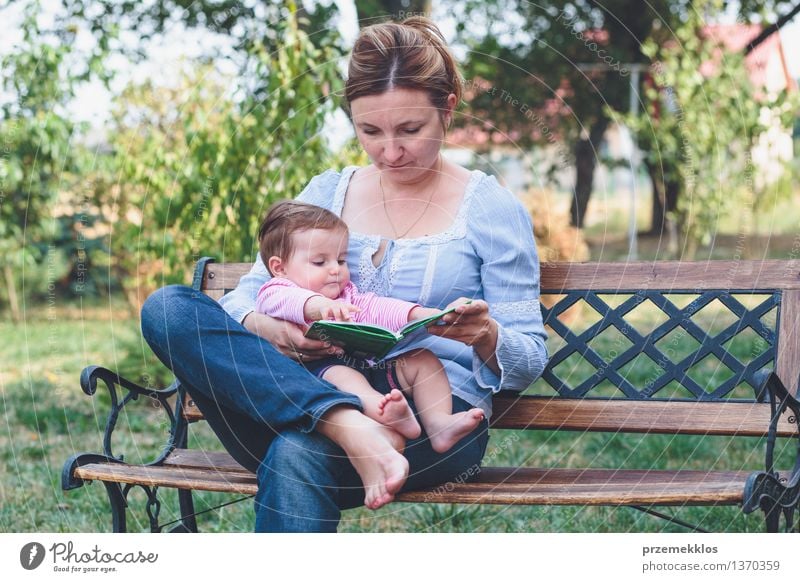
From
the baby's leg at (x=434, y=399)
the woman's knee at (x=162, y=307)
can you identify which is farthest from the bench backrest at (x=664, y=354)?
the woman's knee at (x=162, y=307)

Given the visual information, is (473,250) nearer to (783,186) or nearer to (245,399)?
(245,399)

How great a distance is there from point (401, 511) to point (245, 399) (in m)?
1.20

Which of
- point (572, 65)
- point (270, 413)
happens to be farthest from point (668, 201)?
point (270, 413)

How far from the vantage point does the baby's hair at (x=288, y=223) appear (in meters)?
2.45

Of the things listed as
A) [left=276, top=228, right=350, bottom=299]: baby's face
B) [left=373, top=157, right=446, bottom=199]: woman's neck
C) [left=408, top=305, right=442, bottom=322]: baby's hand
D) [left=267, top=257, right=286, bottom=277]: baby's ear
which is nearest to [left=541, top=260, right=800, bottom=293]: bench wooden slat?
[left=373, top=157, right=446, bottom=199]: woman's neck

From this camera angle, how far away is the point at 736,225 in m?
10.4

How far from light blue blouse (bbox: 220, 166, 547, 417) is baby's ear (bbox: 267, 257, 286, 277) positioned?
113mm

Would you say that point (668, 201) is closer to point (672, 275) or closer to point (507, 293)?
point (672, 275)

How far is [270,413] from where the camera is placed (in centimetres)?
215

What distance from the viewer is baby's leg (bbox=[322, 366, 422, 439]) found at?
2139mm

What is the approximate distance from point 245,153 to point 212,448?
120cm

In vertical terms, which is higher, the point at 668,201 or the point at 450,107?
the point at 450,107

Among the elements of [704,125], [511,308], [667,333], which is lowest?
[667,333]

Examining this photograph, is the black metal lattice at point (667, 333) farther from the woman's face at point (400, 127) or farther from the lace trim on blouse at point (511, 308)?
the woman's face at point (400, 127)
